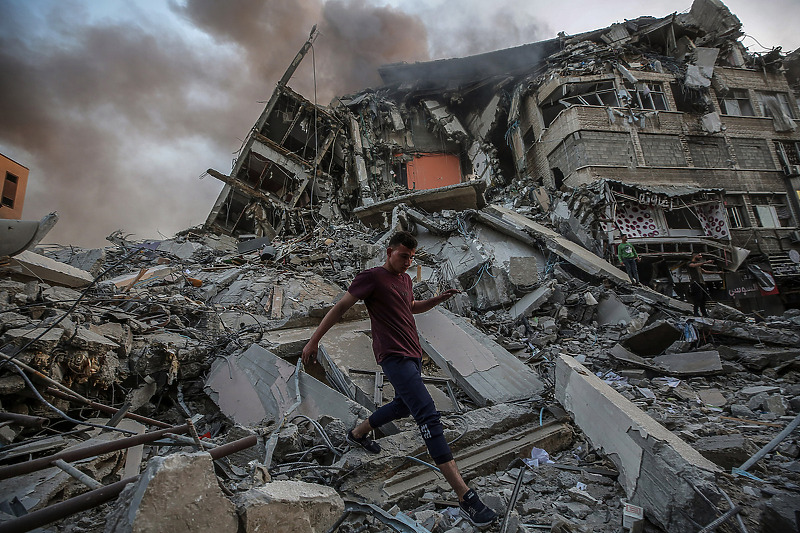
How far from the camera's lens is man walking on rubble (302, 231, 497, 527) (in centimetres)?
211

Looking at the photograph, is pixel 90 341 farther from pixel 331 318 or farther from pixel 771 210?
pixel 771 210

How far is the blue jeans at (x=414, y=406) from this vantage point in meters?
2.00

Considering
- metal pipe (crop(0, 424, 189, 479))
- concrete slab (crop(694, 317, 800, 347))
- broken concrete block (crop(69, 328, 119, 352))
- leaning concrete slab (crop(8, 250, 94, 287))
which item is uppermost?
leaning concrete slab (crop(8, 250, 94, 287))

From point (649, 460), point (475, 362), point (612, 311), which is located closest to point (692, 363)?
point (475, 362)

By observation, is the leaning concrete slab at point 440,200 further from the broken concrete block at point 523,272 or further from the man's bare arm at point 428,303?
the man's bare arm at point 428,303

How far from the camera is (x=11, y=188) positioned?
16.4 ft

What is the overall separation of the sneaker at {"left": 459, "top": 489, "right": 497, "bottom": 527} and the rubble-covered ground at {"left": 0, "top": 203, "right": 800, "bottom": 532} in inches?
3.2

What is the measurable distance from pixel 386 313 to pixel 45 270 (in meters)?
4.47

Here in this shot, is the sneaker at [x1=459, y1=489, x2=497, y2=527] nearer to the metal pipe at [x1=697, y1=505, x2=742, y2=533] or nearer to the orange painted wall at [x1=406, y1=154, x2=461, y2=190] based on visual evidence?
the metal pipe at [x1=697, y1=505, x2=742, y2=533]

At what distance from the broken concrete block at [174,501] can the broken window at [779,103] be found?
26265 millimetres

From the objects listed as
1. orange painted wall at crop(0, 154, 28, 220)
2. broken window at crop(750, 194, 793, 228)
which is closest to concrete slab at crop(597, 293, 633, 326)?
orange painted wall at crop(0, 154, 28, 220)

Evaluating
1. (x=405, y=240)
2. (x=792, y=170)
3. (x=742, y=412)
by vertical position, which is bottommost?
(x=742, y=412)

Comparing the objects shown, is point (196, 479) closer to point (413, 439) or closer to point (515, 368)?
point (413, 439)

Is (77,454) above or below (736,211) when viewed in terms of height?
below
